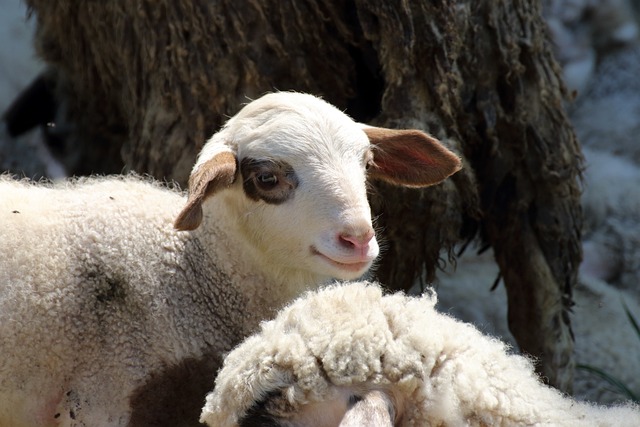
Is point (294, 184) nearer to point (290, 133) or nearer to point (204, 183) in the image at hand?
point (290, 133)

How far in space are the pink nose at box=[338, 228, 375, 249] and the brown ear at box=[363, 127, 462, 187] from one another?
1.83 ft

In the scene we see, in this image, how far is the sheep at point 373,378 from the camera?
2.24 meters

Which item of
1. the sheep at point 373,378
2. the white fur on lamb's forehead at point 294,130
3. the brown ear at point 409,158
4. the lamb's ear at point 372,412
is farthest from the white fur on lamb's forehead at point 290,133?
the lamb's ear at point 372,412

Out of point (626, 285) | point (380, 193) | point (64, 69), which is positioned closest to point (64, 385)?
point (380, 193)

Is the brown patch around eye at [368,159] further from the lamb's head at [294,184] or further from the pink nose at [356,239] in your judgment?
the pink nose at [356,239]

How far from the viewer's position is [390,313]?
7.97 ft

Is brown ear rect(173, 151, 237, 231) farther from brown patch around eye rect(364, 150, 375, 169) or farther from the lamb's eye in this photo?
brown patch around eye rect(364, 150, 375, 169)

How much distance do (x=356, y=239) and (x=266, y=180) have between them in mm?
373

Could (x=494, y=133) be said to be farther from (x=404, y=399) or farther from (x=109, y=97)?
(x=404, y=399)

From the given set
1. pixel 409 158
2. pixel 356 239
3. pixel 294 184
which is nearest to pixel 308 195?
pixel 294 184

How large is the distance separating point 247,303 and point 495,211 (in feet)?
6.04

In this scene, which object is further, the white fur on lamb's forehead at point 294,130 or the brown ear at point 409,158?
the brown ear at point 409,158

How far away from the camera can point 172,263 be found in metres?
3.42

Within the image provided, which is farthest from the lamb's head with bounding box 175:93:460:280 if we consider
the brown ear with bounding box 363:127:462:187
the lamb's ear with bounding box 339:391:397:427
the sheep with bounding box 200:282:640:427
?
the lamb's ear with bounding box 339:391:397:427
